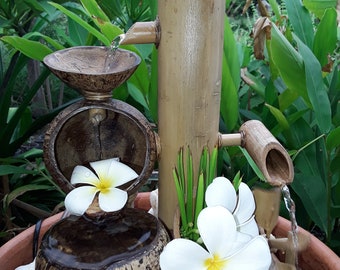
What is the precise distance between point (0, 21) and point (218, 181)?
0.83 m

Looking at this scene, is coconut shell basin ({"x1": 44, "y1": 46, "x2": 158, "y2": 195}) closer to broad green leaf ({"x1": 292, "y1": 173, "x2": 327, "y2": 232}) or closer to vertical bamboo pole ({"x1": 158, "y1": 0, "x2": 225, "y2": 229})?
vertical bamboo pole ({"x1": 158, "y1": 0, "x2": 225, "y2": 229})

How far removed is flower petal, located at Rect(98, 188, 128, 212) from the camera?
66 cm

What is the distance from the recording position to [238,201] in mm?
680

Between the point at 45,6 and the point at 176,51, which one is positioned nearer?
the point at 176,51

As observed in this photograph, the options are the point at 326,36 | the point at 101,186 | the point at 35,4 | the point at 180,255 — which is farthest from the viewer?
the point at 35,4

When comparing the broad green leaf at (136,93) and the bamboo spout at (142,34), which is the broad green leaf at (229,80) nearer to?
the broad green leaf at (136,93)

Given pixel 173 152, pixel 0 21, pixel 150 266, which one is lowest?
pixel 150 266

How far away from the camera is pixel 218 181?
65 cm

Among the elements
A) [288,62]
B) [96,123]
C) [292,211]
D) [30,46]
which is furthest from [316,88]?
[30,46]

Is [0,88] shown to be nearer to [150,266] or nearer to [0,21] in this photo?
[0,21]

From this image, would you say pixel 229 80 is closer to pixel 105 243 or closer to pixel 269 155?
pixel 269 155

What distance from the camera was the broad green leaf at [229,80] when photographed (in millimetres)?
975

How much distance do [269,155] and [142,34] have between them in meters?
0.23

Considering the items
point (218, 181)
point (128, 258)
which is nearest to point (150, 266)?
point (128, 258)
